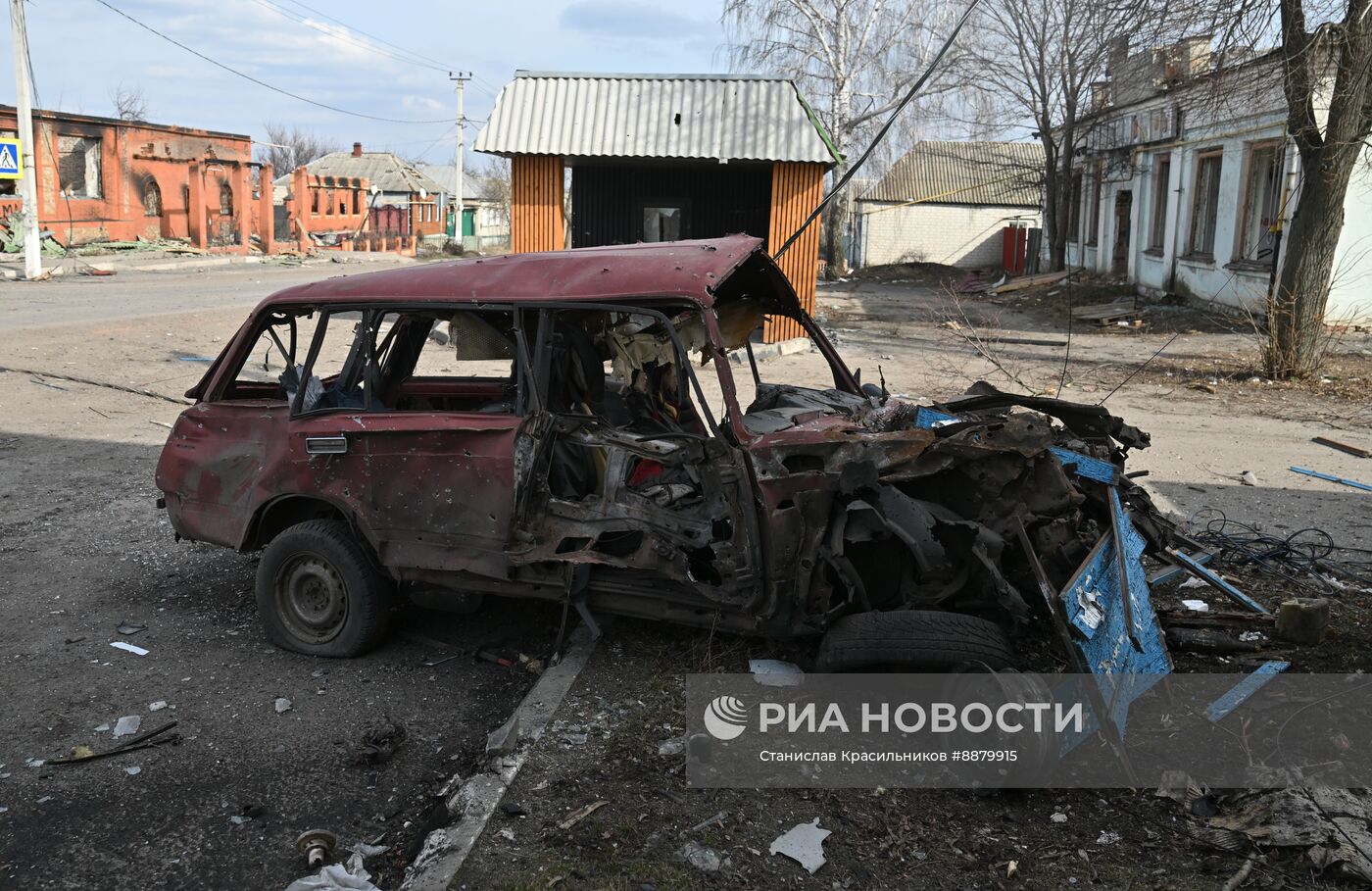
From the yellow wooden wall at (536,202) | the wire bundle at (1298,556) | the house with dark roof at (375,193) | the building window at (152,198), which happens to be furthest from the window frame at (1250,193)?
the house with dark roof at (375,193)

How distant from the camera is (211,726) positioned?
13.8 feet

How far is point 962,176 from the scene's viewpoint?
150ft

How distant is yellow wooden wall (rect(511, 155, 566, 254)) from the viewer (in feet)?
51.4

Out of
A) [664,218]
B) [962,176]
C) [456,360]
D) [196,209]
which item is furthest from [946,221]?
[456,360]

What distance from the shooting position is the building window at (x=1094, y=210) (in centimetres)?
3004

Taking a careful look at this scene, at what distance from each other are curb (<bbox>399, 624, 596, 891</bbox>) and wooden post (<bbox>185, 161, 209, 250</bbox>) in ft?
120

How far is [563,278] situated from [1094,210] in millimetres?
29774

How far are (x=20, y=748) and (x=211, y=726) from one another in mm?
669

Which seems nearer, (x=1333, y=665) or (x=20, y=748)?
(x=20, y=748)

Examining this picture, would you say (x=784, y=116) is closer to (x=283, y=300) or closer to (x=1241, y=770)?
(x=283, y=300)

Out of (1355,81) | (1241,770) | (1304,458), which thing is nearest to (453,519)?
(1241,770)

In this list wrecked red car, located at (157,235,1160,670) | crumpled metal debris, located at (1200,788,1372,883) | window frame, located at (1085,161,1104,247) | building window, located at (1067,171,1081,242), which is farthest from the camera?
building window, located at (1067,171,1081,242)

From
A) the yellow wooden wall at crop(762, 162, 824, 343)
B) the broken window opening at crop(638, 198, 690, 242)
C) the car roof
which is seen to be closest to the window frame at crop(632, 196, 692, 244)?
the broken window opening at crop(638, 198, 690, 242)

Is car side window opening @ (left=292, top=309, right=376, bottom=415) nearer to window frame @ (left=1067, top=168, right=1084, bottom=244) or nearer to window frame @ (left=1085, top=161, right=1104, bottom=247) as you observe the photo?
window frame @ (left=1085, top=161, right=1104, bottom=247)
